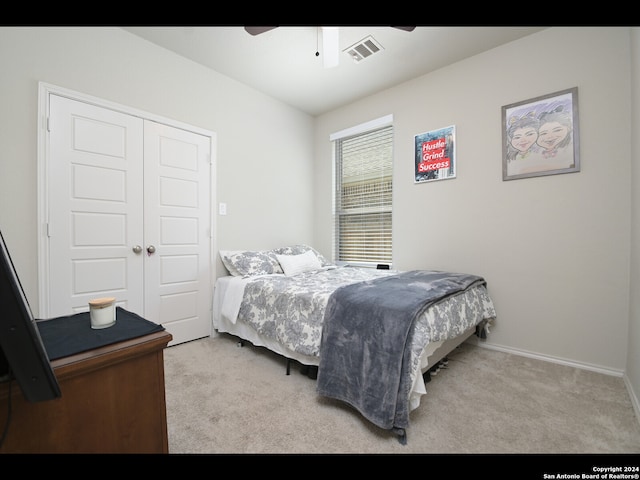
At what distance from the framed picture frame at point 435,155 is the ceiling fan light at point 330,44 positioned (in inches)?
52.0

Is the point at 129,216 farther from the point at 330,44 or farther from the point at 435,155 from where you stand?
the point at 435,155

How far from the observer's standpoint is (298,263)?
2.89 metres

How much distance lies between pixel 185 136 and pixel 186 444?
2488 mm

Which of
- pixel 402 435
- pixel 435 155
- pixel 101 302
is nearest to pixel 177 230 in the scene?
pixel 101 302

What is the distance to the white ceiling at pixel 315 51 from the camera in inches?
88.1

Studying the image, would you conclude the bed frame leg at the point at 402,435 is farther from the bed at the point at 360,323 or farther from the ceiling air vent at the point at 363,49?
the ceiling air vent at the point at 363,49

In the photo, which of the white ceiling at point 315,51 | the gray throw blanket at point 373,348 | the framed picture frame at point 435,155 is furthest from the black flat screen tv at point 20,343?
the framed picture frame at point 435,155

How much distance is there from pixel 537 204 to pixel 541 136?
57cm

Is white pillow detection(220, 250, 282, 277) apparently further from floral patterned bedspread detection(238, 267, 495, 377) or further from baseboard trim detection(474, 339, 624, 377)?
baseboard trim detection(474, 339, 624, 377)

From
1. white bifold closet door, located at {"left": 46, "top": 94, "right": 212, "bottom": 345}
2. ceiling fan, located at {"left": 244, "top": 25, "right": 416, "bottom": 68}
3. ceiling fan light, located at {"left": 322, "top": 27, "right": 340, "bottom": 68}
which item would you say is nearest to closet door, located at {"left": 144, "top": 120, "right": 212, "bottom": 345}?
white bifold closet door, located at {"left": 46, "top": 94, "right": 212, "bottom": 345}

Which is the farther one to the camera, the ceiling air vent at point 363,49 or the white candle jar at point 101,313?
the ceiling air vent at point 363,49

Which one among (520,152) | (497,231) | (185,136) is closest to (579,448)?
(497,231)

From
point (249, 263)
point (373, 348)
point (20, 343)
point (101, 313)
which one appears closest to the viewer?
point (20, 343)

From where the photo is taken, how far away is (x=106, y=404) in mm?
777
